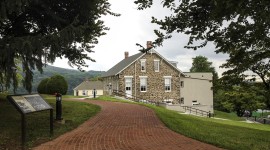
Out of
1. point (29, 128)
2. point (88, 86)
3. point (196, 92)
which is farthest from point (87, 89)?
point (29, 128)

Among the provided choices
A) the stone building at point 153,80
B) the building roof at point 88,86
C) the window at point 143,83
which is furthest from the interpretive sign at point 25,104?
the building roof at point 88,86

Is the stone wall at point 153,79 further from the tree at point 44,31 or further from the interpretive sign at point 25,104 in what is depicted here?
the interpretive sign at point 25,104

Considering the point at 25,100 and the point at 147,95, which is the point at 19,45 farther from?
the point at 147,95

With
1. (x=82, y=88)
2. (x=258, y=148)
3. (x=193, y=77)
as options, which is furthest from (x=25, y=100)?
(x=82, y=88)

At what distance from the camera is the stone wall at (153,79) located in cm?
4703

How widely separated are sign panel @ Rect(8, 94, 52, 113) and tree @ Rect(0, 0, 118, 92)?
1.79m

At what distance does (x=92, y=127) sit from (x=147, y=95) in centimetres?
3364

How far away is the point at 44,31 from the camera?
54.6 feet

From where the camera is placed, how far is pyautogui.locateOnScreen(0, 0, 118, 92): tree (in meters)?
12.0

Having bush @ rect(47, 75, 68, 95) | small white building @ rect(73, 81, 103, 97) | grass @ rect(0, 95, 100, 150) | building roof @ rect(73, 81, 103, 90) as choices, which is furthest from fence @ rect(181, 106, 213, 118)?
building roof @ rect(73, 81, 103, 90)

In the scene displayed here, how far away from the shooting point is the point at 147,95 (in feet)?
156

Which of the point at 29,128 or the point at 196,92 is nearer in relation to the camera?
the point at 29,128

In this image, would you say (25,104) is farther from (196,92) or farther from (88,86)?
(88,86)

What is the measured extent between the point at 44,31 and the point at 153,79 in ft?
106
